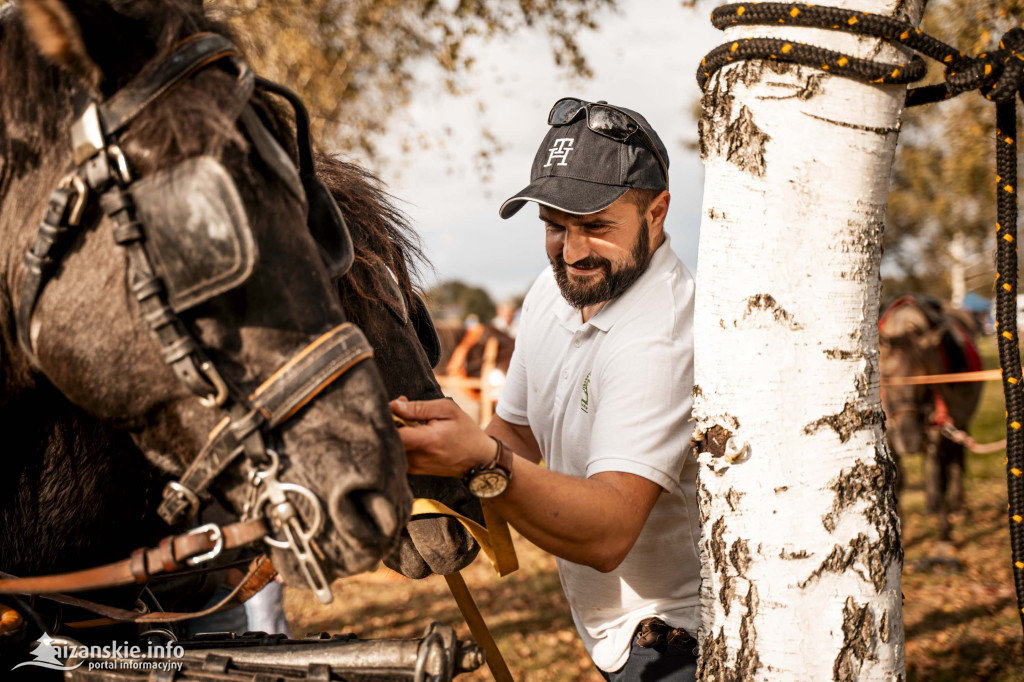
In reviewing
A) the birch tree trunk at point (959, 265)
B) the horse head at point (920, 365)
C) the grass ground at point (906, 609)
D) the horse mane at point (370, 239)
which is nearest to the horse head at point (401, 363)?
the horse mane at point (370, 239)

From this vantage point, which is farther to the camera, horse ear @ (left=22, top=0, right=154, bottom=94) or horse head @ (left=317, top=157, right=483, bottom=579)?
horse head @ (left=317, top=157, right=483, bottom=579)

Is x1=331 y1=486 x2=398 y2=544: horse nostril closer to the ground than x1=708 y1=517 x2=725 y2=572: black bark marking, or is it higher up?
higher up

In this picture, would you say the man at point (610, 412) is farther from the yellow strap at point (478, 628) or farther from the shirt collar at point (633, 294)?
the yellow strap at point (478, 628)

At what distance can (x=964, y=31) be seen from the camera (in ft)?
13.0

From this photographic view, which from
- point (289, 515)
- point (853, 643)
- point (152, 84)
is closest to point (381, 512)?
point (289, 515)

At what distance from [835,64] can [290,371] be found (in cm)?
131

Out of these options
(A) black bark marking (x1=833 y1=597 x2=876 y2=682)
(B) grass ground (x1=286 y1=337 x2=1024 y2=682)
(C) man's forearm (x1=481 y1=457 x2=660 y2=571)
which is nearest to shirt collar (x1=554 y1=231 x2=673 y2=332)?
(C) man's forearm (x1=481 y1=457 x2=660 y2=571)

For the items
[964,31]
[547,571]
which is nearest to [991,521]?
[547,571]

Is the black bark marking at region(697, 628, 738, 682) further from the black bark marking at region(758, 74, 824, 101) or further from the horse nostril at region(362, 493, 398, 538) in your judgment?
the black bark marking at region(758, 74, 824, 101)

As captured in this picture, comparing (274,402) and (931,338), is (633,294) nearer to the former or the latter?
(274,402)

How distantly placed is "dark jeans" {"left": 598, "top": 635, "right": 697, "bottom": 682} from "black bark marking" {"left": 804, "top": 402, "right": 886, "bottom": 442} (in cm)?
89

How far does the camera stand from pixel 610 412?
85.0 inches

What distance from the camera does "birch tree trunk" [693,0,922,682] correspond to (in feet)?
5.35

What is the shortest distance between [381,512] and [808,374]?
3.33 feet
